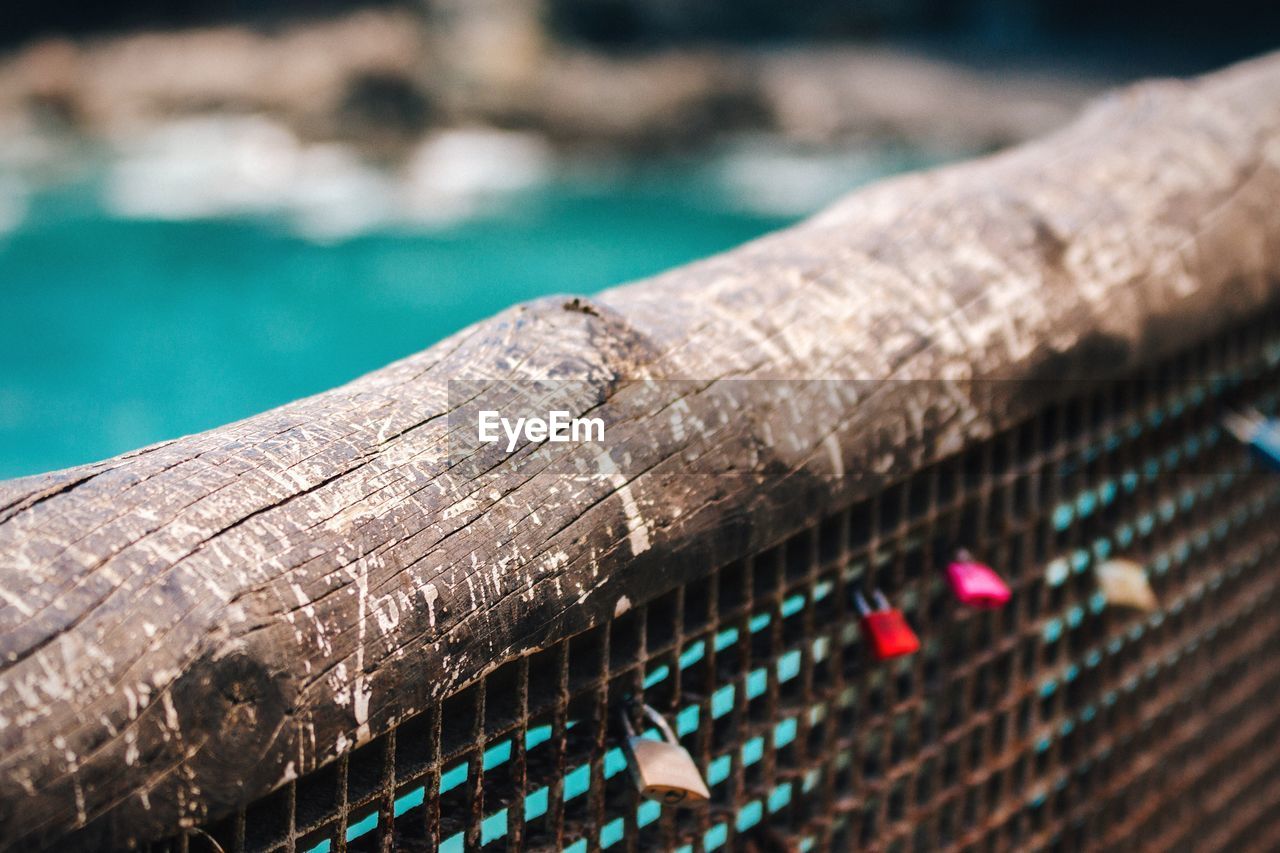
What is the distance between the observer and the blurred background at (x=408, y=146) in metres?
7.92

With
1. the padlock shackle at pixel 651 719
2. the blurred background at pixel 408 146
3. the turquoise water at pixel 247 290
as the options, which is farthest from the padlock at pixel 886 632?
the blurred background at pixel 408 146

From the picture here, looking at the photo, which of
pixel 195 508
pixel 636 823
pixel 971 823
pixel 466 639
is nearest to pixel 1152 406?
pixel 971 823

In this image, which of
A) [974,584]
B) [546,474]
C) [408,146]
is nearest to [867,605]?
[974,584]

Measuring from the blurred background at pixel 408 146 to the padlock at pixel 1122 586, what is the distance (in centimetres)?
584

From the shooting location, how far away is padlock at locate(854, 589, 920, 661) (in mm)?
1340

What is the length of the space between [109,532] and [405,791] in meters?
0.34

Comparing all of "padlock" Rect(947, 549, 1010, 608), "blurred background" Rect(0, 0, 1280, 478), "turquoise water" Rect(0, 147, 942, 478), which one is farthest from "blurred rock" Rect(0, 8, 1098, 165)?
"padlock" Rect(947, 549, 1010, 608)

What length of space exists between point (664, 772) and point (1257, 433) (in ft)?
3.97

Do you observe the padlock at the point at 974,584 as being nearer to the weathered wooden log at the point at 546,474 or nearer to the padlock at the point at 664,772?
the weathered wooden log at the point at 546,474

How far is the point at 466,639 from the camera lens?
962mm

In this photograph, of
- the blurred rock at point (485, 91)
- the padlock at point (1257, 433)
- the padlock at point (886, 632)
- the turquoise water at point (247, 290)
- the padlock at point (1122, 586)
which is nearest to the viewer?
the padlock at point (886, 632)

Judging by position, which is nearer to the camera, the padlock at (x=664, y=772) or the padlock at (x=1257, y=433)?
the padlock at (x=664, y=772)

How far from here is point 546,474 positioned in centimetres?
104

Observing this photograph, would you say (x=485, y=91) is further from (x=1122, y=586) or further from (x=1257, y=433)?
(x=1122, y=586)
